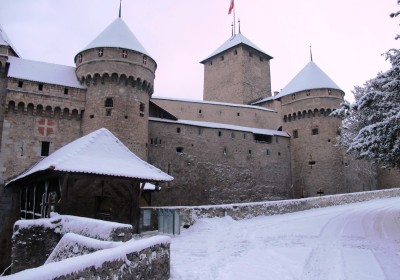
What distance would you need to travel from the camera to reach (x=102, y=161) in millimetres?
12969

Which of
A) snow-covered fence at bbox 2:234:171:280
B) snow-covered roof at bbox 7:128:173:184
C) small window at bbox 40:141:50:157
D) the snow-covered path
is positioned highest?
small window at bbox 40:141:50:157

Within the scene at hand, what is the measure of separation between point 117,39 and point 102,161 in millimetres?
10989

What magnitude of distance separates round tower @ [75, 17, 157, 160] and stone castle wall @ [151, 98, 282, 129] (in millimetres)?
7833

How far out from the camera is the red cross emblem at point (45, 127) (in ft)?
66.0

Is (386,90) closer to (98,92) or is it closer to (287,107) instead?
(98,92)

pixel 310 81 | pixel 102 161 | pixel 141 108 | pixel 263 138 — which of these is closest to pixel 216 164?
pixel 263 138

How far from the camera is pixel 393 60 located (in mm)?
10602

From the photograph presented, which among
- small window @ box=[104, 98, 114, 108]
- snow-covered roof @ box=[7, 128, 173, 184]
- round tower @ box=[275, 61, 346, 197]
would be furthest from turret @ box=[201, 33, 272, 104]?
snow-covered roof @ box=[7, 128, 173, 184]

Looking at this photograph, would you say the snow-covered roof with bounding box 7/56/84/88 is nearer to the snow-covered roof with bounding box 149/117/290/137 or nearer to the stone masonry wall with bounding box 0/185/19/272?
the snow-covered roof with bounding box 149/117/290/137

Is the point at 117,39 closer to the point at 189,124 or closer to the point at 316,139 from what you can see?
the point at 189,124

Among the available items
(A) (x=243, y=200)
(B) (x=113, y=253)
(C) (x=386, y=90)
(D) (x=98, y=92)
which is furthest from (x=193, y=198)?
(B) (x=113, y=253)

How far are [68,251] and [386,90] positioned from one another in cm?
918

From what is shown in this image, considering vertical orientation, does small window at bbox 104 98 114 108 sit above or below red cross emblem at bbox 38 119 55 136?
above

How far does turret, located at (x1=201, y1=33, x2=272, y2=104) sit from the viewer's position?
38.6 meters
